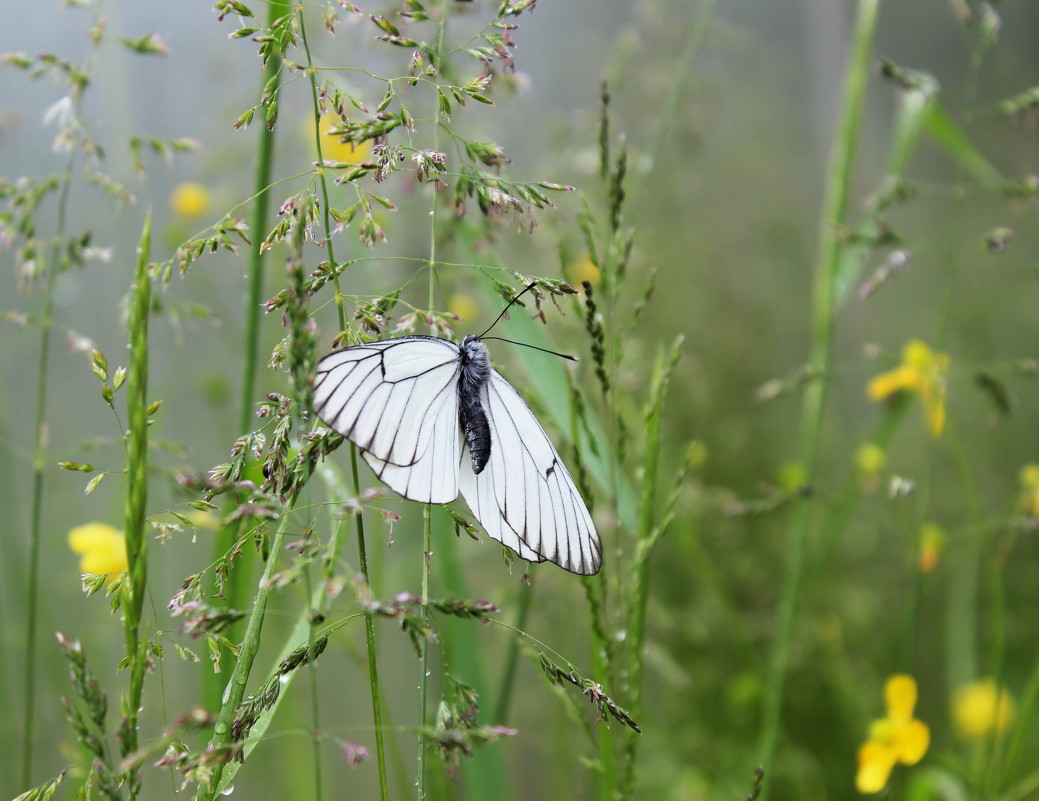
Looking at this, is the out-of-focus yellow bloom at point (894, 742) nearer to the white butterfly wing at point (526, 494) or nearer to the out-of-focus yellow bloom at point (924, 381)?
the out-of-focus yellow bloom at point (924, 381)

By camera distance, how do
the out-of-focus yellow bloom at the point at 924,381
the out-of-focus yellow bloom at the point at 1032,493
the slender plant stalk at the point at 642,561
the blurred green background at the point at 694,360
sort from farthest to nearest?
the blurred green background at the point at 694,360 → the out-of-focus yellow bloom at the point at 1032,493 → the out-of-focus yellow bloom at the point at 924,381 → the slender plant stalk at the point at 642,561

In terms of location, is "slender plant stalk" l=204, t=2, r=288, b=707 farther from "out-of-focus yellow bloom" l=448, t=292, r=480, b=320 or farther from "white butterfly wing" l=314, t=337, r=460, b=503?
"out-of-focus yellow bloom" l=448, t=292, r=480, b=320

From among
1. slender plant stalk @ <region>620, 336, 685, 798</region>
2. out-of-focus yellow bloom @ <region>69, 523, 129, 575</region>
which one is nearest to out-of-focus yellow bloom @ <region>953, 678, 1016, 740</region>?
slender plant stalk @ <region>620, 336, 685, 798</region>

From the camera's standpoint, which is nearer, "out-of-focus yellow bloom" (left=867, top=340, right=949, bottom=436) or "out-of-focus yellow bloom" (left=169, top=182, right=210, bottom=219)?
"out-of-focus yellow bloom" (left=867, top=340, right=949, bottom=436)

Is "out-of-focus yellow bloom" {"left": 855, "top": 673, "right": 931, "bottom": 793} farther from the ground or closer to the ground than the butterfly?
closer to the ground

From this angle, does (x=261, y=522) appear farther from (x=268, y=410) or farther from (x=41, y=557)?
(x=41, y=557)

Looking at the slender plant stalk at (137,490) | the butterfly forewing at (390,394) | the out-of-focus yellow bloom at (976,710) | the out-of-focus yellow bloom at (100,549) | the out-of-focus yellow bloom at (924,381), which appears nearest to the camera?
the slender plant stalk at (137,490)

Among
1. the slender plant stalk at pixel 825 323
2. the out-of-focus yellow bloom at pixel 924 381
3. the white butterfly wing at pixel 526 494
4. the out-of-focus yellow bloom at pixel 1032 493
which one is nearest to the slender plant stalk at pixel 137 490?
the white butterfly wing at pixel 526 494

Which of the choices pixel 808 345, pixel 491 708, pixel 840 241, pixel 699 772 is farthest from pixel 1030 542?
pixel 491 708
